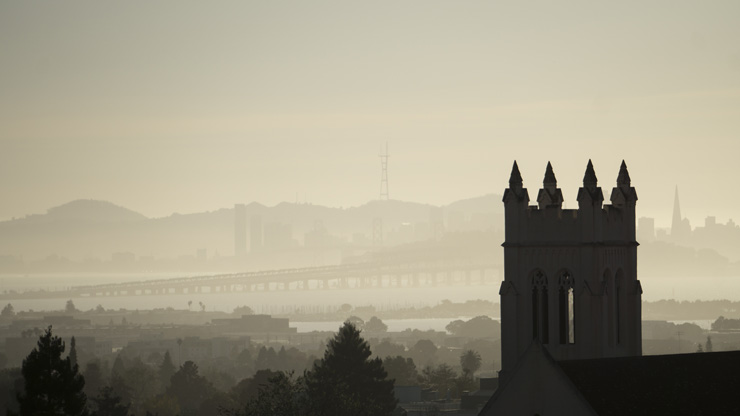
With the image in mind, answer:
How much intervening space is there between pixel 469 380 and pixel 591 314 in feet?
359

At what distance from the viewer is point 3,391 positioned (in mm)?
159000

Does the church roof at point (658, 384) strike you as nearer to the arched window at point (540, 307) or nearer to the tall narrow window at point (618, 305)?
the arched window at point (540, 307)

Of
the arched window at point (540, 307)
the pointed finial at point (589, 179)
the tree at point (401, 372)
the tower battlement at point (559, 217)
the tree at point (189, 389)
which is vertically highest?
the pointed finial at point (589, 179)

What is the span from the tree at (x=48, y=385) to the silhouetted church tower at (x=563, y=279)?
25714 millimetres

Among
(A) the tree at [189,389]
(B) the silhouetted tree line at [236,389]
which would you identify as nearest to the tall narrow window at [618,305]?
(B) the silhouetted tree line at [236,389]

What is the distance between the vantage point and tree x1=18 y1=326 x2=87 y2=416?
61.6 metres

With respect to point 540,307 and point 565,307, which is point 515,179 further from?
point 565,307

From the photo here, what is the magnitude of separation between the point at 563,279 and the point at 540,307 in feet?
3.96

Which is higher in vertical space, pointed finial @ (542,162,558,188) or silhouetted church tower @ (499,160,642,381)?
pointed finial @ (542,162,558,188)

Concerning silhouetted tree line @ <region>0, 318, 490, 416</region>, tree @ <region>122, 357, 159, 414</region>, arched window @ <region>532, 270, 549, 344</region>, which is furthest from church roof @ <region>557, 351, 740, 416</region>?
tree @ <region>122, 357, 159, 414</region>

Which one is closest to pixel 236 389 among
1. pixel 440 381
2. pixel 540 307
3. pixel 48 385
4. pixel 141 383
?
pixel 440 381

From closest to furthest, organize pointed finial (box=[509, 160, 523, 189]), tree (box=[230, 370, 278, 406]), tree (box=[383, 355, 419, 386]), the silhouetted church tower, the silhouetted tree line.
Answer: the silhouetted church tower → pointed finial (box=[509, 160, 523, 189]) → the silhouetted tree line → tree (box=[230, 370, 278, 406]) → tree (box=[383, 355, 419, 386])

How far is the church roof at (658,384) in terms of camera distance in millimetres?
34250

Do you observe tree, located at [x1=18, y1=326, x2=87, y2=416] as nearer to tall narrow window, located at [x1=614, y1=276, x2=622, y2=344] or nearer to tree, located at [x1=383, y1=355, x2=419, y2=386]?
tall narrow window, located at [x1=614, y1=276, x2=622, y2=344]
